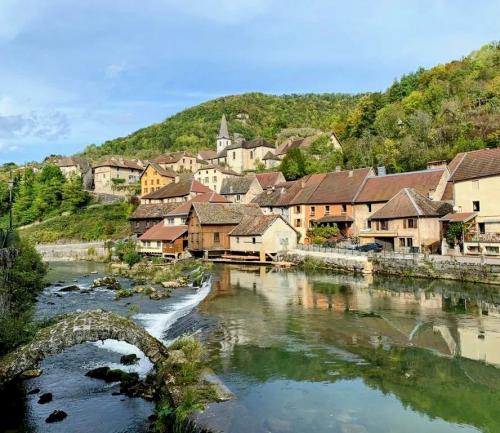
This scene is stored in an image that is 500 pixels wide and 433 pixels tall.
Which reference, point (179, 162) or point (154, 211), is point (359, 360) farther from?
point (179, 162)

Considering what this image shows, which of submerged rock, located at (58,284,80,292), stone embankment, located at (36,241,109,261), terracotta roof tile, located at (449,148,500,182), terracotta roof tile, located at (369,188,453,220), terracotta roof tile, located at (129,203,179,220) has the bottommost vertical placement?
submerged rock, located at (58,284,80,292)

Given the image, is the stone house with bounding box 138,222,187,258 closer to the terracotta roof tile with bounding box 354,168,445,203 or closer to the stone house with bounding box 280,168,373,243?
the stone house with bounding box 280,168,373,243

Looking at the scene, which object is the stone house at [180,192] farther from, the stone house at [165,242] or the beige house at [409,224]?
the beige house at [409,224]

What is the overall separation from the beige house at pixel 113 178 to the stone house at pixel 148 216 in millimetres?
27326

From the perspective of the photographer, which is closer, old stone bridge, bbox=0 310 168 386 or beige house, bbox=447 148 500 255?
old stone bridge, bbox=0 310 168 386

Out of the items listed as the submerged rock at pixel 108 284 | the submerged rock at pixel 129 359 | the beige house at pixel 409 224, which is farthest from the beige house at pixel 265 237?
the submerged rock at pixel 129 359

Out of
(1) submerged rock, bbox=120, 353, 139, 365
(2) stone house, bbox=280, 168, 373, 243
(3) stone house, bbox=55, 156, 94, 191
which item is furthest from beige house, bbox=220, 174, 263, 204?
(1) submerged rock, bbox=120, 353, 139, 365

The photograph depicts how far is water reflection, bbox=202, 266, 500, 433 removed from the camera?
12.5 m

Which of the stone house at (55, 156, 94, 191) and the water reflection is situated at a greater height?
the stone house at (55, 156, 94, 191)

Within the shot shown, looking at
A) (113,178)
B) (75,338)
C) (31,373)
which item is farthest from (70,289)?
(113,178)

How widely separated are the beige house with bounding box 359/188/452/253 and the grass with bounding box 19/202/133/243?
43.1 m

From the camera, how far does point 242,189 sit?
69875 millimetres

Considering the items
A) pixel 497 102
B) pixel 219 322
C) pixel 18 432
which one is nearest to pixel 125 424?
pixel 18 432

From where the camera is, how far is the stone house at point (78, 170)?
332ft
